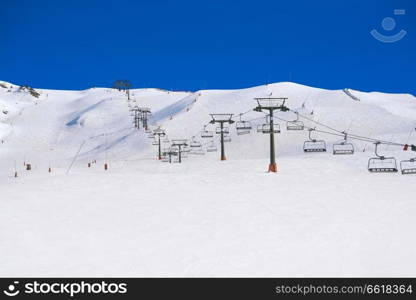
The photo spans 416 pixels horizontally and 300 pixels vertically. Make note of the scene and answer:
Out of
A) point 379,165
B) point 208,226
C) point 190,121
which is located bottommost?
point 208,226

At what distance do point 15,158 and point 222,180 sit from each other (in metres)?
58.2

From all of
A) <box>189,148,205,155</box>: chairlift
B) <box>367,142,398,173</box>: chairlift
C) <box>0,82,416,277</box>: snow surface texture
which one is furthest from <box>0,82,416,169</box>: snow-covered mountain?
<box>0,82,416,277</box>: snow surface texture

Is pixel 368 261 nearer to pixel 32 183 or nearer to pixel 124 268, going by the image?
pixel 124 268

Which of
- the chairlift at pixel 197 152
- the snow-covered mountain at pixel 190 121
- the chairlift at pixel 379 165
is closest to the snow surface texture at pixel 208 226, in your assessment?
the chairlift at pixel 379 165

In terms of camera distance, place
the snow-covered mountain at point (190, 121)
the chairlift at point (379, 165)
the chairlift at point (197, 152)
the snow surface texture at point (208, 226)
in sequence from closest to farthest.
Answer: the snow surface texture at point (208, 226) → the chairlift at point (379, 165) → the chairlift at point (197, 152) → the snow-covered mountain at point (190, 121)

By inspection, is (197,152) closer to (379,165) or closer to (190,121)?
(190,121)

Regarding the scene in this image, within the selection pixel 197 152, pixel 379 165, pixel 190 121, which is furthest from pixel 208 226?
pixel 190 121

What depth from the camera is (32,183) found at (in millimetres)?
17828

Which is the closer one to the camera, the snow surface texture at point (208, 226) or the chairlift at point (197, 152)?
the snow surface texture at point (208, 226)

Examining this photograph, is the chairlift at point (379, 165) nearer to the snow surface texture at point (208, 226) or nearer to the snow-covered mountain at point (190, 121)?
the snow surface texture at point (208, 226)

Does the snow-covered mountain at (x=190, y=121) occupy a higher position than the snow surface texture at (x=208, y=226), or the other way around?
the snow-covered mountain at (x=190, y=121)

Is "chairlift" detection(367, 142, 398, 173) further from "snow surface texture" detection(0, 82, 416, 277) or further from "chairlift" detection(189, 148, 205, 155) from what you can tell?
"chairlift" detection(189, 148, 205, 155)

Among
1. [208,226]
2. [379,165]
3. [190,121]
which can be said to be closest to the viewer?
[208,226]

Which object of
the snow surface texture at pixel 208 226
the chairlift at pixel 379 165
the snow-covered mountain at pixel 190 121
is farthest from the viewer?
the snow-covered mountain at pixel 190 121
